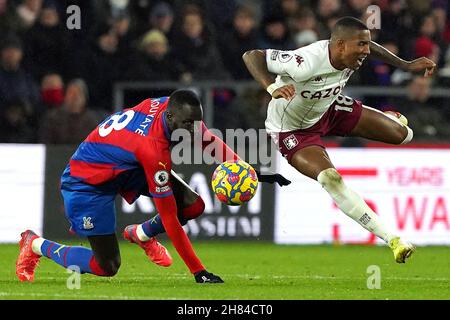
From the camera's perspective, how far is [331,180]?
10648 millimetres

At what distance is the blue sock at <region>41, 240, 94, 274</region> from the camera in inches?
390

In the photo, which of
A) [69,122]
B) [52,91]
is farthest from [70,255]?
[52,91]

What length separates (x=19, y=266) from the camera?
10.3 metres

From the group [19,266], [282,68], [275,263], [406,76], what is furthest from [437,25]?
[19,266]

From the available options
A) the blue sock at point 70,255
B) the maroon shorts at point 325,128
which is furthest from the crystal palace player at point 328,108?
the blue sock at point 70,255

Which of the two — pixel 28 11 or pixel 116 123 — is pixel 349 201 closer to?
pixel 116 123

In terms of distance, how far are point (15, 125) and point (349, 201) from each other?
6.46 metres

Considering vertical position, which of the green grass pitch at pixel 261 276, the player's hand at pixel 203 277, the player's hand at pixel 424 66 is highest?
the player's hand at pixel 424 66

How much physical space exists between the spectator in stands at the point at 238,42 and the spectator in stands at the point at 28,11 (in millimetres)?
2558

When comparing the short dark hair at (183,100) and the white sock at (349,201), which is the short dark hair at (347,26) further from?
the short dark hair at (183,100)

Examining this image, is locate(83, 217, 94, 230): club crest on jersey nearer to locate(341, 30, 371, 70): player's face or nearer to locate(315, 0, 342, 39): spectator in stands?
locate(341, 30, 371, 70): player's face

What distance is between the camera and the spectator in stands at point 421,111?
Answer: 16.0m

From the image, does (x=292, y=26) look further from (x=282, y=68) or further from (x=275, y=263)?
(x=282, y=68)

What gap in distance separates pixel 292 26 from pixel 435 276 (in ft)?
22.2
